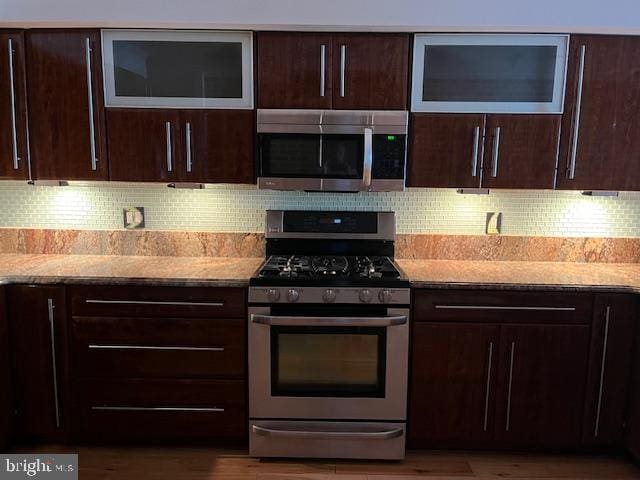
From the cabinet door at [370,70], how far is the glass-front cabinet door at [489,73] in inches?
2.9

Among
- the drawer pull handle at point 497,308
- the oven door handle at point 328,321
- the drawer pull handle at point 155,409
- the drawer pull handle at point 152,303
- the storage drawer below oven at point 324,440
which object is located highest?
the drawer pull handle at point 497,308

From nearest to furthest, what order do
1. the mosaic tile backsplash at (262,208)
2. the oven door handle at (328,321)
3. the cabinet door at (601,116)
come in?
the oven door handle at (328,321) → the cabinet door at (601,116) → the mosaic tile backsplash at (262,208)

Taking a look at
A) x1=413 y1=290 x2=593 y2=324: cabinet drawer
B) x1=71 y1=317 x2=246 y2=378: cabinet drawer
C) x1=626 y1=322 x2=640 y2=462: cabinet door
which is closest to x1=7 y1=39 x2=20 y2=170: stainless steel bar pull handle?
x1=71 y1=317 x2=246 y2=378: cabinet drawer

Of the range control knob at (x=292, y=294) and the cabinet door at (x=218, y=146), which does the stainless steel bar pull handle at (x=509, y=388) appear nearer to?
the range control knob at (x=292, y=294)

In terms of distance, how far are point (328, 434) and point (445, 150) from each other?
1.48 meters

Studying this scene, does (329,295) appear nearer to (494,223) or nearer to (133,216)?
(494,223)

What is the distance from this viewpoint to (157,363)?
82.0 inches

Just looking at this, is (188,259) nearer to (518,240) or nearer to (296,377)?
(296,377)

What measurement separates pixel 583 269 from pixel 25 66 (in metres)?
3.00

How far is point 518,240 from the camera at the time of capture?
8.24 ft

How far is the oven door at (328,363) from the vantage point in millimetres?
2010

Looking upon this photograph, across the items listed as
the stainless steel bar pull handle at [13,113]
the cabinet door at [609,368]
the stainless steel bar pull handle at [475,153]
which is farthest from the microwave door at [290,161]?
the cabinet door at [609,368]

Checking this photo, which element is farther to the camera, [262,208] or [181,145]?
[262,208]

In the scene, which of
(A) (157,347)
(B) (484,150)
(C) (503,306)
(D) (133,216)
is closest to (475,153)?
(B) (484,150)
